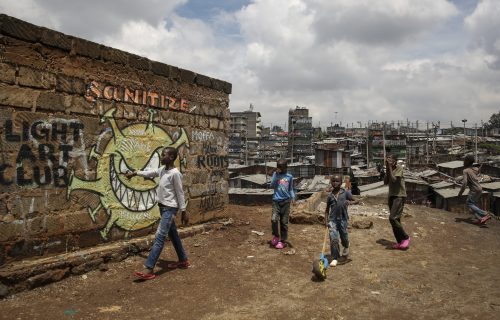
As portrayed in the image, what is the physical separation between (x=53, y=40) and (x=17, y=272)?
2744 mm

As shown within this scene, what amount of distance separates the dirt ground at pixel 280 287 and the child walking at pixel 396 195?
0.24 meters

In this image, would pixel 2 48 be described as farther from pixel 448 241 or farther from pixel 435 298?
pixel 448 241

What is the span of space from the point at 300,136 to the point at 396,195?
86.8 ft

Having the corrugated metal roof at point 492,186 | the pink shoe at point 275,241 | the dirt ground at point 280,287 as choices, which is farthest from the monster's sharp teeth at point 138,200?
the corrugated metal roof at point 492,186

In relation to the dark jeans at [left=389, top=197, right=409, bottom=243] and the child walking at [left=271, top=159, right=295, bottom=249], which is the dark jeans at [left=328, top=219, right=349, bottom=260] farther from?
the dark jeans at [left=389, top=197, right=409, bottom=243]

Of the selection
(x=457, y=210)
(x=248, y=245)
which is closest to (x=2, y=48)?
(x=248, y=245)

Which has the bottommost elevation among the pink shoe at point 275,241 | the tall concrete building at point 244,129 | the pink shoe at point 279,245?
the pink shoe at point 279,245

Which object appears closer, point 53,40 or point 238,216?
point 53,40

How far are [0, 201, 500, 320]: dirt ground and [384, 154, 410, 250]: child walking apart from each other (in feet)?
0.78

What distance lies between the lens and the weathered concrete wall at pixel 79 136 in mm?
4328

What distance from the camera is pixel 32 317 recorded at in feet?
12.3

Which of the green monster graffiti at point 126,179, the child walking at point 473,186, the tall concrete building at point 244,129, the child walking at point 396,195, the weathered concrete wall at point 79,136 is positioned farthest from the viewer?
the tall concrete building at point 244,129

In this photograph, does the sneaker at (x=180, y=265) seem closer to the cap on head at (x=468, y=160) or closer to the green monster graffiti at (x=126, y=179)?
the green monster graffiti at (x=126, y=179)

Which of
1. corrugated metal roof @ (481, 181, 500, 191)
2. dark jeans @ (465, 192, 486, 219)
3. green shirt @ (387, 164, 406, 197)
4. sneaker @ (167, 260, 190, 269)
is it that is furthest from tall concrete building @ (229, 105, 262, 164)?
sneaker @ (167, 260, 190, 269)
